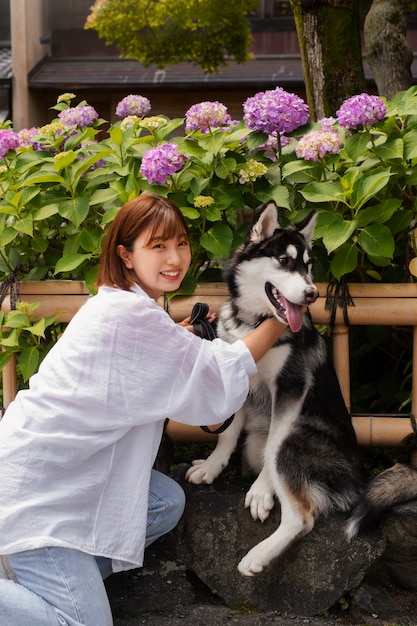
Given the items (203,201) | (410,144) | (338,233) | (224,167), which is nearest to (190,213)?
(203,201)

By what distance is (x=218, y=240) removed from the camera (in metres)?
3.19

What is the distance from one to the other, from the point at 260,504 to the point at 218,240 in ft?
3.54

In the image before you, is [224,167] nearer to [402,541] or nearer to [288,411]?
[288,411]

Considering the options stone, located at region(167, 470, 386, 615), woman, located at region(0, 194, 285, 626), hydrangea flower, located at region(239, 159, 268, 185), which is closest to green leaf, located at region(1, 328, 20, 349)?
woman, located at region(0, 194, 285, 626)

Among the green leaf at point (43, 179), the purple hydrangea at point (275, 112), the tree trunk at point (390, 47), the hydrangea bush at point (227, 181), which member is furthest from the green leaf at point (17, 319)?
the tree trunk at point (390, 47)

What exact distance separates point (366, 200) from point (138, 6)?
7371 millimetres

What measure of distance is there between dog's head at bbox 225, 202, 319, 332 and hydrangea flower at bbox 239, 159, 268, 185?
0.34 meters

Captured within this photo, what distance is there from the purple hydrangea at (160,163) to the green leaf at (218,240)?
30cm

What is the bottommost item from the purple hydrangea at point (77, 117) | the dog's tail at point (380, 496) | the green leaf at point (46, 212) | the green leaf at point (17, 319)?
the dog's tail at point (380, 496)

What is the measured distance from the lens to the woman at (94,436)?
233 centimetres

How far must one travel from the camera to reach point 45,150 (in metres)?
3.56

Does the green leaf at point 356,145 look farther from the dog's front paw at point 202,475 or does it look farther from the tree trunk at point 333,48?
the dog's front paw at point 202,475

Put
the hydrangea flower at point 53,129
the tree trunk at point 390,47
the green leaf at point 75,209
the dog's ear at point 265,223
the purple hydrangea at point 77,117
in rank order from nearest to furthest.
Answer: the dog's ear at point 265,223
the green leaf at point 75,209
the hydrangea flower at point 53,129
the purple hydrangea at point 77,117
the tree trunk at point 390,47

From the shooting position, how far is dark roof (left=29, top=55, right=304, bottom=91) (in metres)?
10.6
